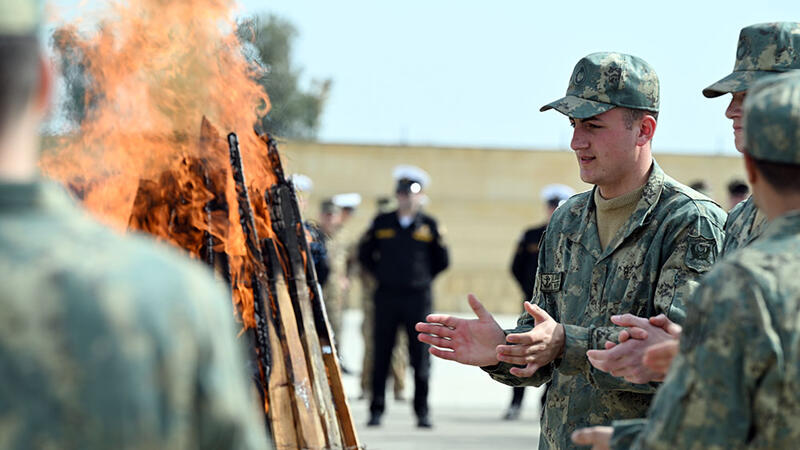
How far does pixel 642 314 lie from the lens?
13.8 feet

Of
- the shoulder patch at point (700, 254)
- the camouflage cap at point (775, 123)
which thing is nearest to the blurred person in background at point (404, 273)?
the shoulder patch at point (700, 254)

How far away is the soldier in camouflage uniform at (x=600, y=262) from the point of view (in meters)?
4.04

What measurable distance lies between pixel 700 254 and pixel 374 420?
7.14 m

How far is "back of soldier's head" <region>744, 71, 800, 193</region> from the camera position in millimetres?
2365

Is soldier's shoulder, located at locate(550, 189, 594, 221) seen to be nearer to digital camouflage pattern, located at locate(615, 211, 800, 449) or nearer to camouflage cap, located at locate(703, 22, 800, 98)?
camouflage cap, located at locate(703, 22, 800, 98)

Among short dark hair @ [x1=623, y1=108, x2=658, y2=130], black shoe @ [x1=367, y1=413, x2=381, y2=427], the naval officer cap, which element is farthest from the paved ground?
short dark hair @ [x1=623, y1=108, x2=658, y2=130]

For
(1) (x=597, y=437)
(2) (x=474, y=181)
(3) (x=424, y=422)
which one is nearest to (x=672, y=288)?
(1) (x=597, y=437)

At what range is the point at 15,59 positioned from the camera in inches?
68.5

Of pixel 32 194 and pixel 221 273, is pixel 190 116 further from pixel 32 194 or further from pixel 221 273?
pixel 32 194

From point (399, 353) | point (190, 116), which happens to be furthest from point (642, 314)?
point (399, 353)

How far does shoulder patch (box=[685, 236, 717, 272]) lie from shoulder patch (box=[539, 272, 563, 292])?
615 millimetres

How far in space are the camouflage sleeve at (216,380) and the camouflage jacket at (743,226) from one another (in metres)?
2.20

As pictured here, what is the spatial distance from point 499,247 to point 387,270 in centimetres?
2271

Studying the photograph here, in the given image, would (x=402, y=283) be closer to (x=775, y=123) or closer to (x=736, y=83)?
(x=736, y=83)
